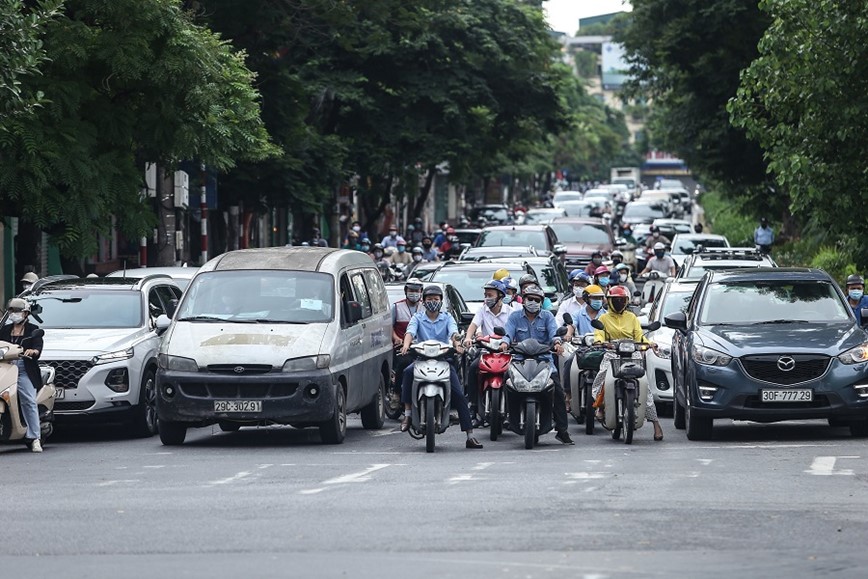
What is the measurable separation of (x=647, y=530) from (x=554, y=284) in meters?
17.6

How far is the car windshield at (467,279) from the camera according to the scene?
84.3 feet

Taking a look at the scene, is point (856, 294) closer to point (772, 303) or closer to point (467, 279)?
point (772, 303)

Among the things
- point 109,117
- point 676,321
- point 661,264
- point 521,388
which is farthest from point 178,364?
point 661,264

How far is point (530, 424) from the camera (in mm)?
16828

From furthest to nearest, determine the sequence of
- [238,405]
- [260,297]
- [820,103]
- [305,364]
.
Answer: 1. [820,103]
2. [260,297]
3. [305,364]
4. [238,405]

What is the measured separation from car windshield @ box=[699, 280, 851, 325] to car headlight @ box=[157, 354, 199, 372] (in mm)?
5085

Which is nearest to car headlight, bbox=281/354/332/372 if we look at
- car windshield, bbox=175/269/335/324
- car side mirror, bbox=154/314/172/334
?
car windshield, bbox=175/269/335/324

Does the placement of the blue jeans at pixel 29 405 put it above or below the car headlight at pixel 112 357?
below

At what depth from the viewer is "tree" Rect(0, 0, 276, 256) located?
74.0 feet

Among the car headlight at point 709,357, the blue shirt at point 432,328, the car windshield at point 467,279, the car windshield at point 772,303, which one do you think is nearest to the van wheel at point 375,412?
the blue shirt at point 432,328

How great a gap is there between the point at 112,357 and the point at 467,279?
8.20 m

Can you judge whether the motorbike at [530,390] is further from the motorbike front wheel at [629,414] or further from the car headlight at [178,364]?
the car headlight at [178,364]

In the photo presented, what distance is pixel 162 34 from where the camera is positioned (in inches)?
950

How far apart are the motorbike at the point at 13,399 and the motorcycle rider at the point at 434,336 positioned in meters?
3.69
